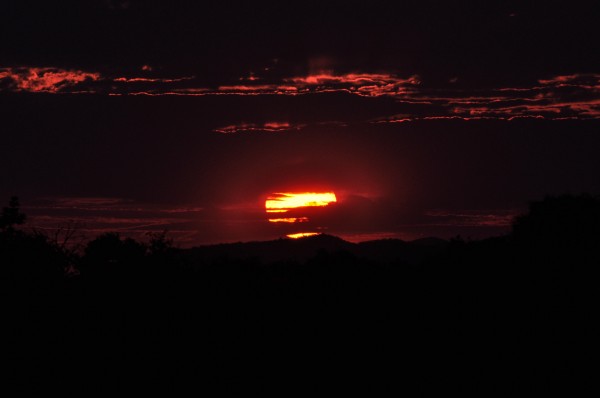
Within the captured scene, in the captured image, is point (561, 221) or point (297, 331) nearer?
point (297, 331)

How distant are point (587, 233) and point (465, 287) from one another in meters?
31.3

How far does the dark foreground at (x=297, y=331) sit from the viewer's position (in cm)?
4834

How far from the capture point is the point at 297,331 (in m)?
54.3

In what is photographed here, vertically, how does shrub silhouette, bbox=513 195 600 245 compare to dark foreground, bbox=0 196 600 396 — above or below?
above

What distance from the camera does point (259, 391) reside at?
1877 inches

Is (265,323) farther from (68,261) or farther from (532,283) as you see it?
(68,261)

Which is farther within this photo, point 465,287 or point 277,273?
point 277,273

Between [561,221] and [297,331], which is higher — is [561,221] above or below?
above

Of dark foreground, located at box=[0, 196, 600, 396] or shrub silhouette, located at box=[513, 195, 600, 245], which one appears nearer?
dark foreground, located at box=[0, 196, 600, 396]

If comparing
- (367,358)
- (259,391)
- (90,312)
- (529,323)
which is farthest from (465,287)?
(90,312)

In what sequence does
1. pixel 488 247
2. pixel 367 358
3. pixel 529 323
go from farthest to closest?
pixel 488 247
pixel 529 323
pixel 367 358

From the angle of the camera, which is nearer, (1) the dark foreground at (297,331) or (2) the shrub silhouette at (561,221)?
(1) the dark foreground at (297,331)

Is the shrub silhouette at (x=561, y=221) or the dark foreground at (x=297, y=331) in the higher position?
the shrub silhouette at (x=561, y=221)

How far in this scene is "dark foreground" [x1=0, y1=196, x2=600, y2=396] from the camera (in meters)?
48.3
